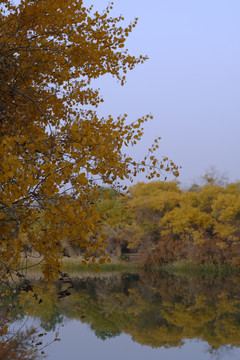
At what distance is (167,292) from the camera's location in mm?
16141

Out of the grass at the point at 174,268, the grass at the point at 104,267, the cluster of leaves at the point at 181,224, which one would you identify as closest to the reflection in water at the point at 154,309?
the grass at the point at 174,268

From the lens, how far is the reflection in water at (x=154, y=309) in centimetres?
1100

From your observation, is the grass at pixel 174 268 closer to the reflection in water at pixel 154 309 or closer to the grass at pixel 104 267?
the grass at pixel 104 267

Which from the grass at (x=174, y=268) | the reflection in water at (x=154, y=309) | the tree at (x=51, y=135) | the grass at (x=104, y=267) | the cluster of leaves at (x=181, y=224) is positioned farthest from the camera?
the grass at (x=104, y=267)

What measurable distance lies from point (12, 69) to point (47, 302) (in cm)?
1158

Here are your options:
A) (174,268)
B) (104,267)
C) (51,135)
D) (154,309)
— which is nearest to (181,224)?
(174,268)

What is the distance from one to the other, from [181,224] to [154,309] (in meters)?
8.74

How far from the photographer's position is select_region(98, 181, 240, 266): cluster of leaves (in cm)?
2059

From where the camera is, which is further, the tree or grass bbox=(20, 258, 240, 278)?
grass bbox=(20, 258, 240, 278)

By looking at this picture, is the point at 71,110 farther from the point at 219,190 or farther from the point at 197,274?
the point at 219,190

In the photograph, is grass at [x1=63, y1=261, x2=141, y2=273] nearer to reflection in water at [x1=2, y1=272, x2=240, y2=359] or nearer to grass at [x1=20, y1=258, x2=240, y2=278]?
grass at [x1=20, y1=258, x2=240, y2=278]

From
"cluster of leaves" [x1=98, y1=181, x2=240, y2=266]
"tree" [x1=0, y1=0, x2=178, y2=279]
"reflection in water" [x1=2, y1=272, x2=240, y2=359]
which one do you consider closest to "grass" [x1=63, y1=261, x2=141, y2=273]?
"cluster of leaves" [x1=98, y1=181, x2=240, y2=266]

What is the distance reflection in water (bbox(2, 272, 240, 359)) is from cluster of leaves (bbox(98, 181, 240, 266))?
2.37 meters

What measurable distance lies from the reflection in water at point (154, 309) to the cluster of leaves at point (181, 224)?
7.77 feet
